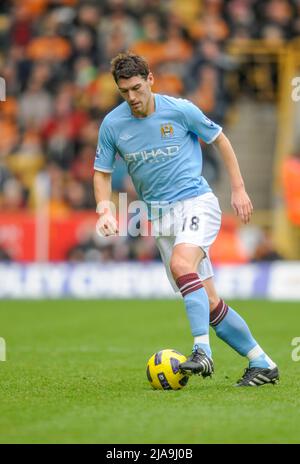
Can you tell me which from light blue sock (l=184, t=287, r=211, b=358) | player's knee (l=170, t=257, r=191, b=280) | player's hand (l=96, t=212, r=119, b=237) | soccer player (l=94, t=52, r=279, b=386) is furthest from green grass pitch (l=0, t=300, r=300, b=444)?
player's hand (l=96, t=212, r=119, b=237)

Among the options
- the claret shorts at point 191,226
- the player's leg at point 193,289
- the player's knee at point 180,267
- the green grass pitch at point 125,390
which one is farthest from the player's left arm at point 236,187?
the green grass pitch at point 125,390

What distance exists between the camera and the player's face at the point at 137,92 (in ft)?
25.6

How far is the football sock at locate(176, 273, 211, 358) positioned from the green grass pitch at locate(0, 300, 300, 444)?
37cm

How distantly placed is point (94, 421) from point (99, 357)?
4149 mm

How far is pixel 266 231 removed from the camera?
64.1ft

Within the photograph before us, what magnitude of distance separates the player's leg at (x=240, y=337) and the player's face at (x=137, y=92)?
53.8 inches

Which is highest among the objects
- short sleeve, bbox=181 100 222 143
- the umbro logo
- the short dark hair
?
the short dark hair

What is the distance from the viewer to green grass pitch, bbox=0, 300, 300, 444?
19.7ft

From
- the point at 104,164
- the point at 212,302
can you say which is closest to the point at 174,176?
the point at 104,164

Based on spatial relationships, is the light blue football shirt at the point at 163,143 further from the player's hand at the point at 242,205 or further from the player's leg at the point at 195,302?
the player's leg at the point at 195,302

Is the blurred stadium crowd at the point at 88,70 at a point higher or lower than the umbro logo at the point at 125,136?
higher

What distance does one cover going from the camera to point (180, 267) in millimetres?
7707

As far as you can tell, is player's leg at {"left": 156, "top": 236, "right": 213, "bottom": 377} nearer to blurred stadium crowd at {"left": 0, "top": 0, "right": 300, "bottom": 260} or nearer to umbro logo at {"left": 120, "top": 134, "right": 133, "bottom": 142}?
umbro logo at {"left": 120, "top": 134, "right": 133, "bottom": 142}
